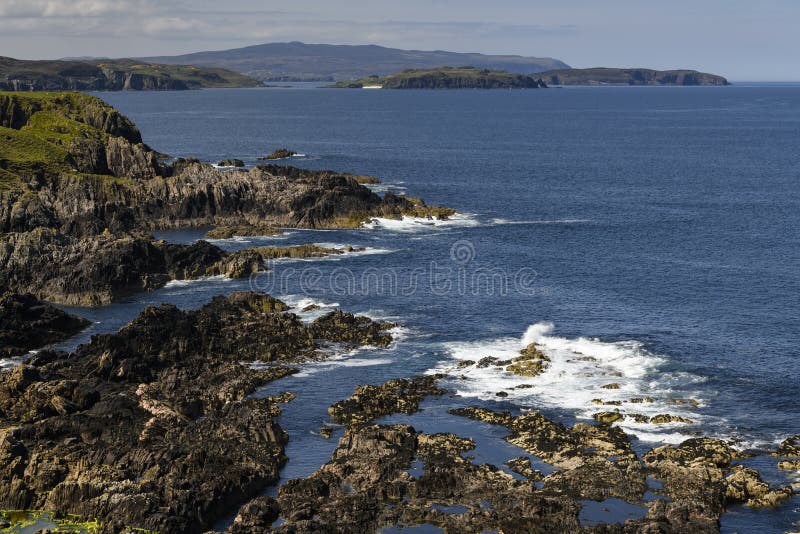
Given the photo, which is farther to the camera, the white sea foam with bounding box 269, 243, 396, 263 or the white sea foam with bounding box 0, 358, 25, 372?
the white sea foam with bounding box 269, 243, 396, 263

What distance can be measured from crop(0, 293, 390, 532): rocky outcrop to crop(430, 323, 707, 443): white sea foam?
1478cm

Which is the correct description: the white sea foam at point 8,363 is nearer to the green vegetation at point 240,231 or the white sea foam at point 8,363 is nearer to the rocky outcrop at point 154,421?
the rocky outcrop at point 154,421

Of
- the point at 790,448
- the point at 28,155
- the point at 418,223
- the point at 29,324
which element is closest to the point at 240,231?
the point at 418,223

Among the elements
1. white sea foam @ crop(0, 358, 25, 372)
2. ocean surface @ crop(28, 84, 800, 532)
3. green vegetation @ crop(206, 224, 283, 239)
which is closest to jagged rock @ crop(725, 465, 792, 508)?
ocean surface @ crop(28, 84, 800, 532)

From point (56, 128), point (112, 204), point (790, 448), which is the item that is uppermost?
point (56, 128)

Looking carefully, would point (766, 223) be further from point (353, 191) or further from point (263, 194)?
point (263, 194)

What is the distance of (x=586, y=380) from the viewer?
245 feet

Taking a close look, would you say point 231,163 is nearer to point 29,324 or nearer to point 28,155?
point 28,155

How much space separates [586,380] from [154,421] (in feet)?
113

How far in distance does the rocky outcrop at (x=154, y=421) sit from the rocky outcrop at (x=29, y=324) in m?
7.09

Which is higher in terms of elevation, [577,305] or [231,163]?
[231,163]

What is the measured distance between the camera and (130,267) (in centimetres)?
10344

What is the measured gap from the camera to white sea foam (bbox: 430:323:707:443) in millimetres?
67812

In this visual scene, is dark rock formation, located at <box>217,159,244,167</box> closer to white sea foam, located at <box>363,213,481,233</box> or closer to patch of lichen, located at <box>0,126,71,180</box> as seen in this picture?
patch of lichen, located at <box>0,126,71,180</box>
